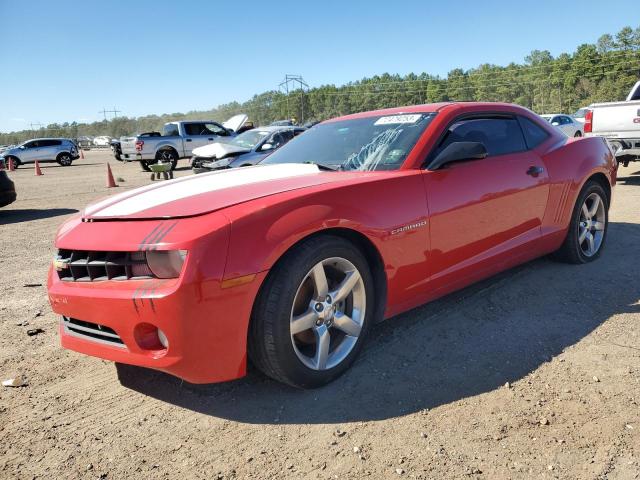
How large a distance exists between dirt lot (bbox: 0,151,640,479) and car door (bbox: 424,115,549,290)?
0.40 metres

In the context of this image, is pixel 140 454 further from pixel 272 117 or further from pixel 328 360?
pixel 272 117

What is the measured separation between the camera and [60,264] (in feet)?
8.11

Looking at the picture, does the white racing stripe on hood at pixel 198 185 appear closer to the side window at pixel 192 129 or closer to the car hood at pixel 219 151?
the car hood at pixel 219 151

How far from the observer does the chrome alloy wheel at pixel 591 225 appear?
4.38m

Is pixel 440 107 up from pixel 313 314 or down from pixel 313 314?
up

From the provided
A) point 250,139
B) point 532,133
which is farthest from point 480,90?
point 532,133

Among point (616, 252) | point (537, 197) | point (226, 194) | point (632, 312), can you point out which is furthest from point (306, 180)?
point (616, 252)

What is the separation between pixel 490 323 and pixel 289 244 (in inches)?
65.8

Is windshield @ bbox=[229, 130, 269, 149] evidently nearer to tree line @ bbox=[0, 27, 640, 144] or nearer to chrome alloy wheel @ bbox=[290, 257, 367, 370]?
chrome alloy wheel @ bbox=[290, 257, 367, 370]

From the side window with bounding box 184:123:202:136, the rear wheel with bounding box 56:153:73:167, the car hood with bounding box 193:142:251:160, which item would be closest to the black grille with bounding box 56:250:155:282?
the car hood with bounding box 193:142:251:160

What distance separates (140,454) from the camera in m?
2.07

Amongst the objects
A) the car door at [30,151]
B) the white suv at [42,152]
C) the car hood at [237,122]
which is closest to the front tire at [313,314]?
the car hood at [237,122]

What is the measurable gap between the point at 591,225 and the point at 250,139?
9432 mm

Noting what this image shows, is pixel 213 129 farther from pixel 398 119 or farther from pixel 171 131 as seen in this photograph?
pixel 398 119
